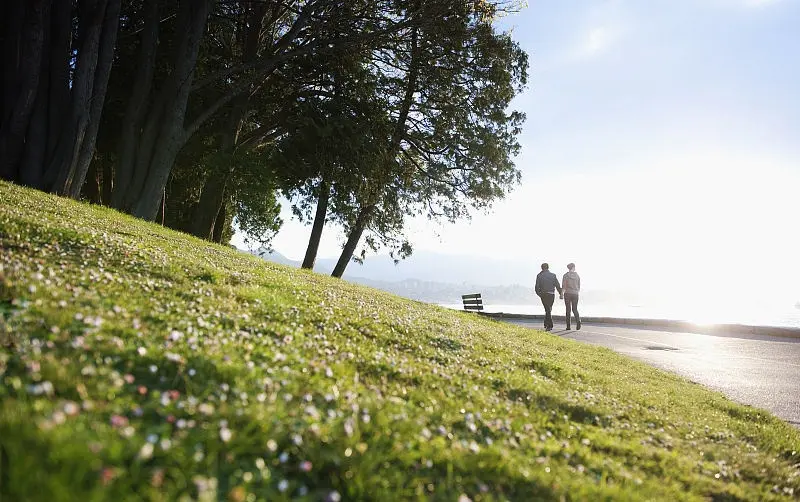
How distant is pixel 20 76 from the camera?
51.9 ft

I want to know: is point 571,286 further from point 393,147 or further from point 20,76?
point 20,76

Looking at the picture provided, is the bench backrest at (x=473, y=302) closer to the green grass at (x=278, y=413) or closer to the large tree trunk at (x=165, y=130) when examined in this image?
the large tree trunk at (x=165, y=130)

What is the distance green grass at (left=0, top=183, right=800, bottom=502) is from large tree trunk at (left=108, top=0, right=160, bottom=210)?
9.90 meters

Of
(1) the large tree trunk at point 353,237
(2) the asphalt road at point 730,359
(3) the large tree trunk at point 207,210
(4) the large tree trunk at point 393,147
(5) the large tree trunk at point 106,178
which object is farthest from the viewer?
(1) the large tree trunk at point 353,237

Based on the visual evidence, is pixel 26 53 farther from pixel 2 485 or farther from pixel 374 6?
pixel 2 485

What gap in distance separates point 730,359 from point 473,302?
18008 millimetres

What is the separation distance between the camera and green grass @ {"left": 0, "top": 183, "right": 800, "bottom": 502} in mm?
2709

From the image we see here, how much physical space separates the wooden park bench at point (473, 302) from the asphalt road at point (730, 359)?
9187 mm

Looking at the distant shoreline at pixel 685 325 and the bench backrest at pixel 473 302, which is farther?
the bench backrest at pixel 473 302

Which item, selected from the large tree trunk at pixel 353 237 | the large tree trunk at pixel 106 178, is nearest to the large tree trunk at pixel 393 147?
the large tree trunk at pixel 353 237

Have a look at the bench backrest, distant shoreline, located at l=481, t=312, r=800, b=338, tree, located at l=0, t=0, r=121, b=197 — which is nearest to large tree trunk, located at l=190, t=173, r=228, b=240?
tree, located at l=0, t=0, r=121, b=197

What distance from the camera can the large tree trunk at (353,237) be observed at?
28438 mm

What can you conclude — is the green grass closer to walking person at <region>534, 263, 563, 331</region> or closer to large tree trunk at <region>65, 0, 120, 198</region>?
large tree trunk at <region>65, 0, 120, 198</region>

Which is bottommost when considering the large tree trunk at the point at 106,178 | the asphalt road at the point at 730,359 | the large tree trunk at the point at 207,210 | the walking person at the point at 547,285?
the asphalt road at the point at 730,359
